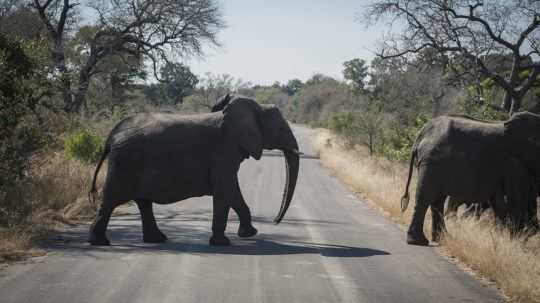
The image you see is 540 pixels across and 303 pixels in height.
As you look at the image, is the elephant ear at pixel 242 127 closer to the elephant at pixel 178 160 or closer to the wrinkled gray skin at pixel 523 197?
the elephant at pixel 178 160

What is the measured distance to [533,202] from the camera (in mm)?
11766

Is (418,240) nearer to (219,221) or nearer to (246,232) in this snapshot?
(246,232)

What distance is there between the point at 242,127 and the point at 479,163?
4.08 meters

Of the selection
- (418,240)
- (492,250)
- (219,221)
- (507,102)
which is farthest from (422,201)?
(507,102)

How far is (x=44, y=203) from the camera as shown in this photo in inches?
569

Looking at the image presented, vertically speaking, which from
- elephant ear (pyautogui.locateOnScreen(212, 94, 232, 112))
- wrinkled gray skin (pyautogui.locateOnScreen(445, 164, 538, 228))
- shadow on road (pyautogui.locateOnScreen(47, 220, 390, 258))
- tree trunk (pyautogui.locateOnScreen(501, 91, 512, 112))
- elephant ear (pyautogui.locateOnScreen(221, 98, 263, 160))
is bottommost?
shadow on road (pyautogui.locateOnScreen(47, 220, 390, 258))

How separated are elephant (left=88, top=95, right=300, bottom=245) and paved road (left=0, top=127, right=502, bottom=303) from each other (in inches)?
24.2

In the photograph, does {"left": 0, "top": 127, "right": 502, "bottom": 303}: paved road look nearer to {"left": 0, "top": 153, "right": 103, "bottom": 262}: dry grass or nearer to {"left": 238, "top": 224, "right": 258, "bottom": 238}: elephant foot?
{"left": 238, "top": 224, "right": 258, "bottom": 238}: elephant foot

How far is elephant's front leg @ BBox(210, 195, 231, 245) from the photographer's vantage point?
11.3 metres

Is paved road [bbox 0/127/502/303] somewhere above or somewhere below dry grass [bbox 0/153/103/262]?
below

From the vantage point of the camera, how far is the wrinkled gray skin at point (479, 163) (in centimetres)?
1165

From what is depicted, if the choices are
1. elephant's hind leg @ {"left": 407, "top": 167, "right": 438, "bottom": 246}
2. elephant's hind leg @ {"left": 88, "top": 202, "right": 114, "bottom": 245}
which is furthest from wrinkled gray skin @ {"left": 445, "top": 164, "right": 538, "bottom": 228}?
elephant's hind leg @ {"left": 88, "top": 202, "right": 114, "bottom": 245}

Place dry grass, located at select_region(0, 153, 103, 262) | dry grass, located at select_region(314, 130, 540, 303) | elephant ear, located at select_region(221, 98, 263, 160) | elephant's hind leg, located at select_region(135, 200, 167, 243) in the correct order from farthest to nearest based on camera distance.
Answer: elephant ear, located at select_region(221, 98, 263, 160)
elephant's hind leg, located at select_region(135, 200, 167, 243)
dry grass, located at select_region(0, 153, 103, 262)
dry grass, located at select_region(314, 130, 540, 303)

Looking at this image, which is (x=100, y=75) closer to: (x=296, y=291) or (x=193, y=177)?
(x=193, y=177)
